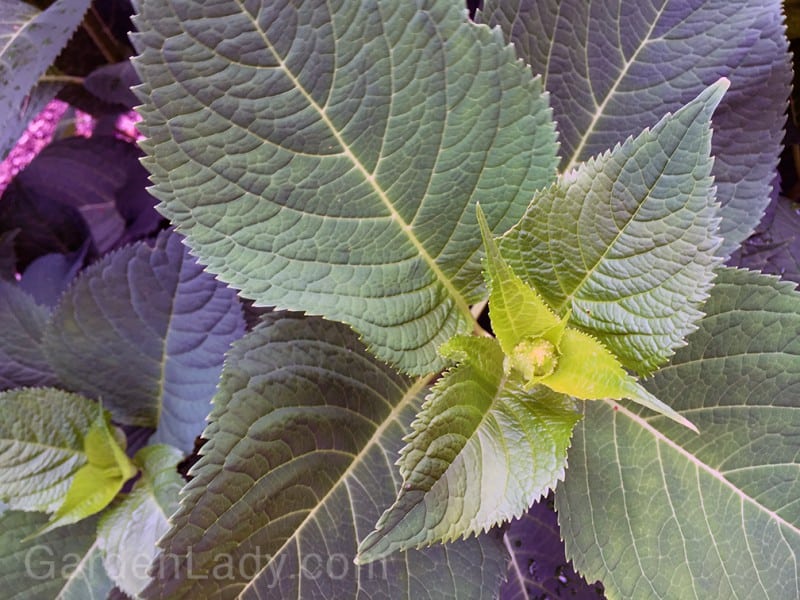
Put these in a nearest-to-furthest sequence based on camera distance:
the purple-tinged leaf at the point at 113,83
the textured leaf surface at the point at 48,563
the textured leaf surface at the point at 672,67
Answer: the textured leaf surface at the point at 672,67 → the textured leaf surface at the point at 48,563 → the purple-tinged leaf at the point at 113,83

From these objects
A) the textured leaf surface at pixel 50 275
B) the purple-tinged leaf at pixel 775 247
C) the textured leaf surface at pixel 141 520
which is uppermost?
the purple-tinged leaf at pixel 775 247

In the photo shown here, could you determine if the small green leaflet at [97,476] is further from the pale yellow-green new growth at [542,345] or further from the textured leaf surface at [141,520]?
the pale yellow-green new growth at [542,345]

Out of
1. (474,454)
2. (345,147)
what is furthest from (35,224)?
(474,454)

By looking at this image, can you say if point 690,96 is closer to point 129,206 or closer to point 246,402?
point 246,402

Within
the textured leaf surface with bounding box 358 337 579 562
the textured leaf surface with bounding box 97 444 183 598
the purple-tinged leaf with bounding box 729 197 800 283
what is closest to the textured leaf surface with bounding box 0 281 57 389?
the textured leaf surface with bounding box 97 444 183 598

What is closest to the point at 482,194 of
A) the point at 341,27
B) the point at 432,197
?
the point at 432,197

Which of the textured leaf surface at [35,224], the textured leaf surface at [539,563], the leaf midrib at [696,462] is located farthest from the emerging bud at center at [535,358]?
the textured leaf surface at [35,224]

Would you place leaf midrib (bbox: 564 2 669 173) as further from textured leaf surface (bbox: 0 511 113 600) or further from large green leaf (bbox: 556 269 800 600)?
textured leaf surface (bbox: 0 511 113 600)
